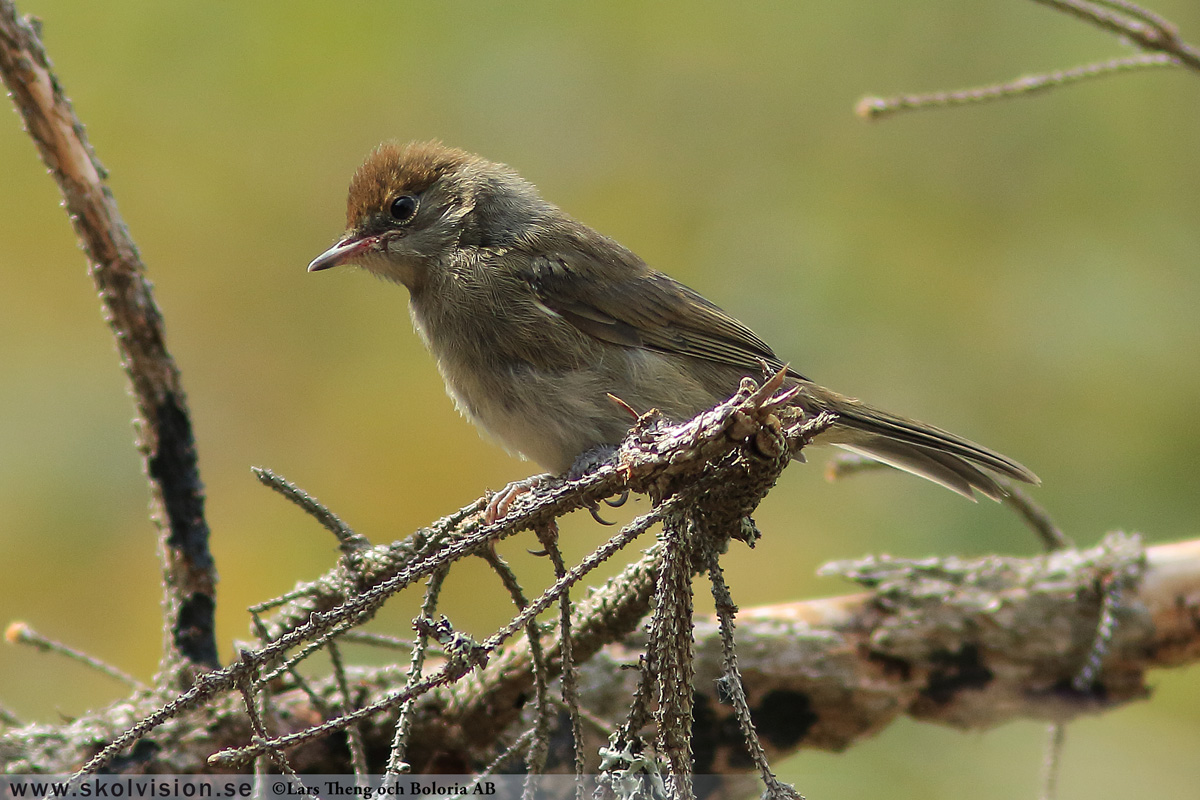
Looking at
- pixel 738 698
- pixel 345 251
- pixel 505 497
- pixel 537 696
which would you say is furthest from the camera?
pixel 345 251

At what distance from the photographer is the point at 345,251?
3803mm

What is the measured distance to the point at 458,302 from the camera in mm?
3475

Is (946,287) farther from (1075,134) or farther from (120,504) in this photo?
(120,504)

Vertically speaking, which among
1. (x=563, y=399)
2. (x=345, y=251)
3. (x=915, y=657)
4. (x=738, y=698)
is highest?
(x=345, y=251)

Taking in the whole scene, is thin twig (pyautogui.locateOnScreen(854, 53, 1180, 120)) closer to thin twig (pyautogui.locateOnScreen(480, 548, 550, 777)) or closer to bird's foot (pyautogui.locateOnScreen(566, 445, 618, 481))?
bird's foot (pyautogui.locateOnScreen(566, 445, 618, 481))

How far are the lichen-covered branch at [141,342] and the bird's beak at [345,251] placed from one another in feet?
2.60

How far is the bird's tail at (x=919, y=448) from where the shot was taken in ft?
11.2

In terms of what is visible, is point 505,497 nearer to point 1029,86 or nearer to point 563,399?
point 563,399

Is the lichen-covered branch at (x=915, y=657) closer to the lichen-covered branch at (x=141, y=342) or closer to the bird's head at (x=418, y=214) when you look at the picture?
the lichen-covered branch at (x=141, y=342)

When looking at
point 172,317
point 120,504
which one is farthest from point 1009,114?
point 120,504

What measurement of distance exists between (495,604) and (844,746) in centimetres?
214

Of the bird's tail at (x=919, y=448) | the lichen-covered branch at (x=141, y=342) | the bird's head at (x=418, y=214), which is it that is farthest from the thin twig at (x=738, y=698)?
the bird's head at (x=418, y=214)

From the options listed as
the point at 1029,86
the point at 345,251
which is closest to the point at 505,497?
the point at 345,251

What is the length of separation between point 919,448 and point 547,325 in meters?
1.34
